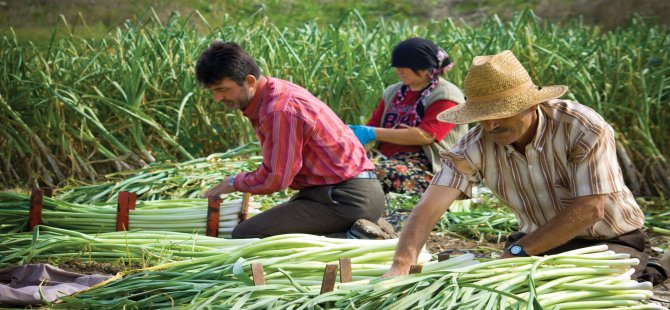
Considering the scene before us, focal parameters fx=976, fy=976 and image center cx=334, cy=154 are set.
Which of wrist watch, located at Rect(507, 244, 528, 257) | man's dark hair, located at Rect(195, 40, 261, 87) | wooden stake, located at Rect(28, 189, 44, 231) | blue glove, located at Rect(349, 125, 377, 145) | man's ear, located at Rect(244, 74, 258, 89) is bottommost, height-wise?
wooden stake, located at Rect(28, 189, 44, 231)

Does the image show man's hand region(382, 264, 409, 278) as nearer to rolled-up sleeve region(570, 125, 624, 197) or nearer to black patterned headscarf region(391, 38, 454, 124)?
rolled-up sleeve region(570, 125, 624, 197)

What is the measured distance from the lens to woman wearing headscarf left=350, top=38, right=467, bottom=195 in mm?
5422

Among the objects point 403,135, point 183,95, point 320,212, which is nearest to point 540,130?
point 320,212

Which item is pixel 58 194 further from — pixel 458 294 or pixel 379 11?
pixel 379 11

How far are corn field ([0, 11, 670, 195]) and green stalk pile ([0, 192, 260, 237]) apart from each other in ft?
4.76

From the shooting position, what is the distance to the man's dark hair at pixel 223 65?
13.7ft

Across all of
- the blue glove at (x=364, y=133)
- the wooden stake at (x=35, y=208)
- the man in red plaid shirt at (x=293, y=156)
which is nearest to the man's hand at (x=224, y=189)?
the man in red plaid shirt at (x=293, y=156)

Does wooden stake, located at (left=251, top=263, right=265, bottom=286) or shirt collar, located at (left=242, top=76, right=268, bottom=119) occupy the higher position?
shirt collar, located at (left=242, top=76, right=268, bottom=119)

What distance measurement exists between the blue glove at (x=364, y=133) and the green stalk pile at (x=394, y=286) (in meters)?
1.94

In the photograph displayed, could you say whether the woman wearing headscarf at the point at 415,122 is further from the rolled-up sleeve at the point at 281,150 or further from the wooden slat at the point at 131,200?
the wooden slat at the point at 131,200

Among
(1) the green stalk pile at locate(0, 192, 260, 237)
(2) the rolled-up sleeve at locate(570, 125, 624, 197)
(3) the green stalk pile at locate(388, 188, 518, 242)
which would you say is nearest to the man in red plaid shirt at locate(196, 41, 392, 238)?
(1) the green stalk pile at locate(0, 192, 260, 237)

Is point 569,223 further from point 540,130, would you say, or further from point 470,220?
point 470,220

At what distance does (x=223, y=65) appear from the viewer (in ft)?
13.6

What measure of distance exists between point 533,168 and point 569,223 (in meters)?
0.26
